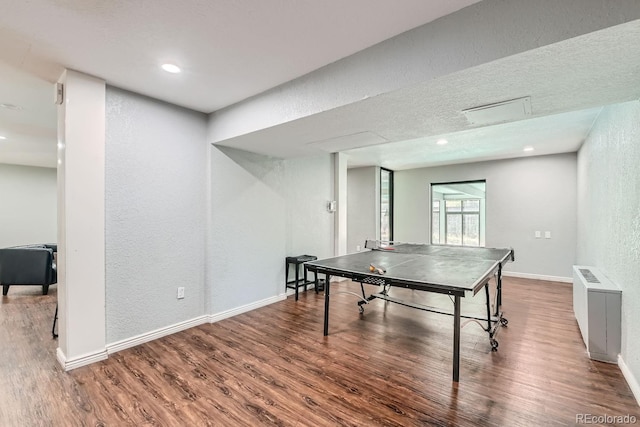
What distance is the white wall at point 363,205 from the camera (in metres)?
6.95

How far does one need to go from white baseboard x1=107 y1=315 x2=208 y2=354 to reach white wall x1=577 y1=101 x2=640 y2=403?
3986 mm

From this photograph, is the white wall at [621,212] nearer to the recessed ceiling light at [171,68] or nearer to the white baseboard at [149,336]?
the recessed ceiling light at [171,68]

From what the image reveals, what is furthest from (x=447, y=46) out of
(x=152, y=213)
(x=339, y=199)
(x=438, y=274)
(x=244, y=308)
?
(x=339, y=199)

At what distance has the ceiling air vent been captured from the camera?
85.2 inches

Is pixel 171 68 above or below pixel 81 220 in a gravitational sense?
above

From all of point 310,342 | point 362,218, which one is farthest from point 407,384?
point 362,218

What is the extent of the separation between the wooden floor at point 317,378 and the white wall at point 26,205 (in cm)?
508

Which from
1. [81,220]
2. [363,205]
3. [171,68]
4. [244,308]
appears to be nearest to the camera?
[171,68]

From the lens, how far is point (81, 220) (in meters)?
2.52

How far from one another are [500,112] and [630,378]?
2279 millimetres

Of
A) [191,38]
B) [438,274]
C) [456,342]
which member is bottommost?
[456,342]

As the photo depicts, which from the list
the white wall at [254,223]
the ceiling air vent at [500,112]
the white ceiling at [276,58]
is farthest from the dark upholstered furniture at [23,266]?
the ceiling air vent at [500,112]

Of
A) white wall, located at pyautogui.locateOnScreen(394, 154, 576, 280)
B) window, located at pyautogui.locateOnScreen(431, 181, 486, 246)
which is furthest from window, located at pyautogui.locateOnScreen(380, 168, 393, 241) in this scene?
white wall, located at pyautogui.locateOnScreen(394, 154, 576, 280)

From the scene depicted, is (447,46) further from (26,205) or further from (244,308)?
(26,205)
